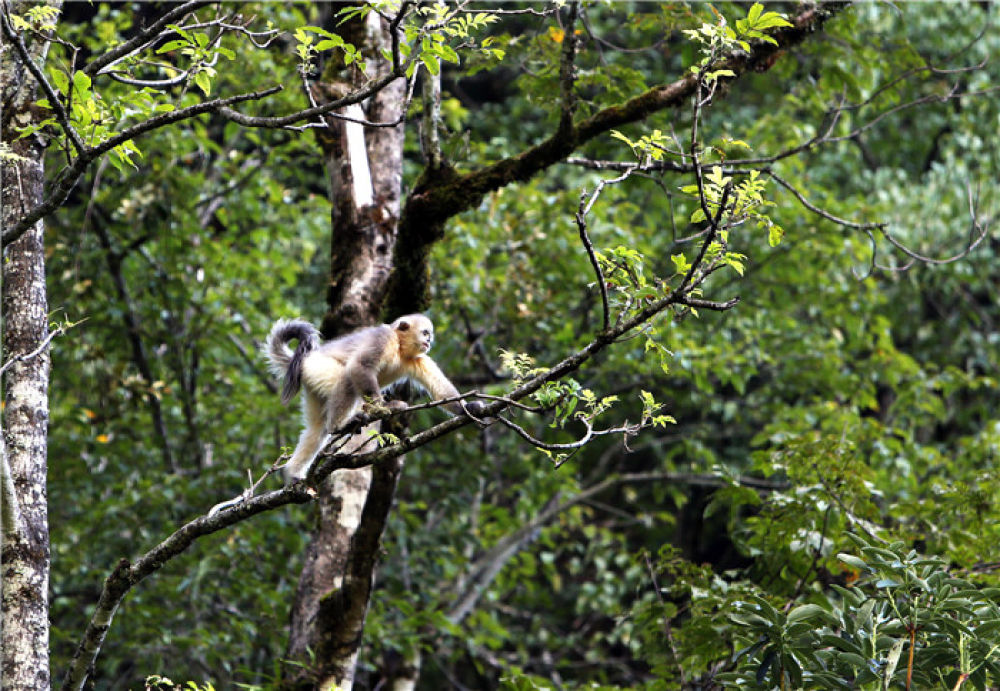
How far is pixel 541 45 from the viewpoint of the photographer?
16.8ft

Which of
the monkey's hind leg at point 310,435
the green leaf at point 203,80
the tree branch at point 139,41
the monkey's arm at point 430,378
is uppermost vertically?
the tree branch at point 139,41

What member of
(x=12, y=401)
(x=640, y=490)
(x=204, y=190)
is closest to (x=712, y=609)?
(x=12, y=401)

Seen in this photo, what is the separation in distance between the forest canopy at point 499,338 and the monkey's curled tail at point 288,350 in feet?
0.61

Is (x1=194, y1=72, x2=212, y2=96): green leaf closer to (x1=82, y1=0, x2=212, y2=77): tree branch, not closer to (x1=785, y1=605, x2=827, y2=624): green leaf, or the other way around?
(x1=82, y1=0, x2=212, y2=77): tree branch

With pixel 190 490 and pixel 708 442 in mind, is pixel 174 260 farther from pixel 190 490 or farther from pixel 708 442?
pixel 708 442

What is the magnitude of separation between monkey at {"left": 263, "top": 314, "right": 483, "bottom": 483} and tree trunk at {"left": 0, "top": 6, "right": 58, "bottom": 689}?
1.05 meters

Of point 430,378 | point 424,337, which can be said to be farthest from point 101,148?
point 430,378

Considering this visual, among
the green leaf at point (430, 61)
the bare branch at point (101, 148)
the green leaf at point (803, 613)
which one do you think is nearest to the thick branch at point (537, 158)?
the green leaf at point (430, 61)

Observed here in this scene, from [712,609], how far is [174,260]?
16.5 feet

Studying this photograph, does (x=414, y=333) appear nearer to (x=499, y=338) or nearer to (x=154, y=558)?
(x=154, y=558)

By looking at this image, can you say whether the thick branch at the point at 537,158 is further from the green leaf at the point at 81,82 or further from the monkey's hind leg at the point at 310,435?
the green leaf at the point at 81,82

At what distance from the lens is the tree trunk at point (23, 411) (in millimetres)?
3129

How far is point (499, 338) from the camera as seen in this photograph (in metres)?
7.85

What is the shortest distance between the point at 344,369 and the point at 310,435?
0.66 m
